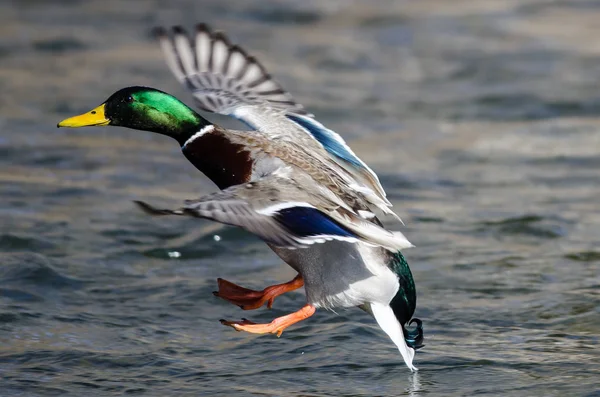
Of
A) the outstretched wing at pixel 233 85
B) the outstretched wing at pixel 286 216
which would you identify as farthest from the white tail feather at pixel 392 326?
the outstretched wing at pixel 233 85

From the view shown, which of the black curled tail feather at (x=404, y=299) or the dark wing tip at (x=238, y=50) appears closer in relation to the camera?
the black curled tail feather at (x=404, y=299)

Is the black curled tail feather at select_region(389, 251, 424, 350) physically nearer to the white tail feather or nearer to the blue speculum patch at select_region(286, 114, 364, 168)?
the white tail feather

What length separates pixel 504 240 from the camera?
25.6 ft

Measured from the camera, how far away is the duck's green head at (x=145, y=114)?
236 inches

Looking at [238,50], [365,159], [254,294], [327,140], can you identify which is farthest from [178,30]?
[365,159]

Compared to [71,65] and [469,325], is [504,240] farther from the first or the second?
[71,65]

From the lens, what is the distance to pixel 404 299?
567cm

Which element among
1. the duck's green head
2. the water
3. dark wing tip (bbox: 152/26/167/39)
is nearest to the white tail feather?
the water

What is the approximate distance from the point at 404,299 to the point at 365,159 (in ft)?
12.2

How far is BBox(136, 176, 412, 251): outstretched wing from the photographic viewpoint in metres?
4.79

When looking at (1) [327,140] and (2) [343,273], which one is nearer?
(2) [343,273]

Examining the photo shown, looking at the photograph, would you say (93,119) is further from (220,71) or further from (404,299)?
(404,299)

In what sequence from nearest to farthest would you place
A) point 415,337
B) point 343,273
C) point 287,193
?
point 287,193 < point 343,273 < point 415,337

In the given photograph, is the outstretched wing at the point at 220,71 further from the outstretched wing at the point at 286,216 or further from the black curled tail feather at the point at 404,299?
the outstretched wing at the point at 286,216
